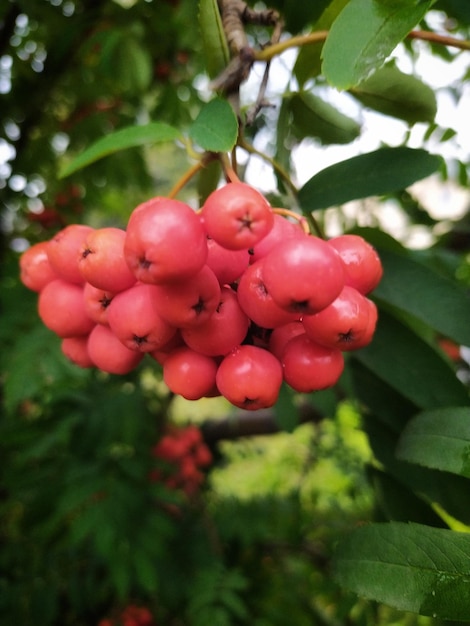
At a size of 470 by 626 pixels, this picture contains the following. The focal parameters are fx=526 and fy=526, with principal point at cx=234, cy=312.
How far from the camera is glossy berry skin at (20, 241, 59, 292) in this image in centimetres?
74

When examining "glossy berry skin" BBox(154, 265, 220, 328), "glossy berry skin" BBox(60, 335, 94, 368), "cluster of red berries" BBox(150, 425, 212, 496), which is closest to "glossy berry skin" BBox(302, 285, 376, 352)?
"glossy berry skin" BBox(154, 265, 220, 328)

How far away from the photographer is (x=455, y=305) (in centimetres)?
75

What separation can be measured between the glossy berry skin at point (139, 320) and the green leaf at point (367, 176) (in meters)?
0.34

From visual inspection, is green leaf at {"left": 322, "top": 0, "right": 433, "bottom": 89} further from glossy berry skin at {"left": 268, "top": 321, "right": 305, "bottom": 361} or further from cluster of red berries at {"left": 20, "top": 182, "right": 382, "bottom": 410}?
glossy berry skin at {"left": 268, "top": 321, "right": 305, "bottom": 361}

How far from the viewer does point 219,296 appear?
1.80ft

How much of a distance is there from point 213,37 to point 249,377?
1.38 feet

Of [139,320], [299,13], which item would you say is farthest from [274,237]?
[299,13]

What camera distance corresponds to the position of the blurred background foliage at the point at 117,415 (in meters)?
1.24

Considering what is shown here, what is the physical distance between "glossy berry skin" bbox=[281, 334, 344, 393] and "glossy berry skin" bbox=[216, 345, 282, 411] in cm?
2

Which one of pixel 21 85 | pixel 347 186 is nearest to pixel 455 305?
pixel 347 186

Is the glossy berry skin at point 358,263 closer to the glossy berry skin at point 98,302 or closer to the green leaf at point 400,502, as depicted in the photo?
the glossy berry skin at point 98,302

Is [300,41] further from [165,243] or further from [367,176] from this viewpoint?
[165,243]

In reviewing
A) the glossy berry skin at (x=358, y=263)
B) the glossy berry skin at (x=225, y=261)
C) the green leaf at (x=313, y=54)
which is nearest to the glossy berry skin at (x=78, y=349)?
the glossy berry skin at (x=225, y=261)

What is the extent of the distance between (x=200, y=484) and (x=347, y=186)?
178cm
